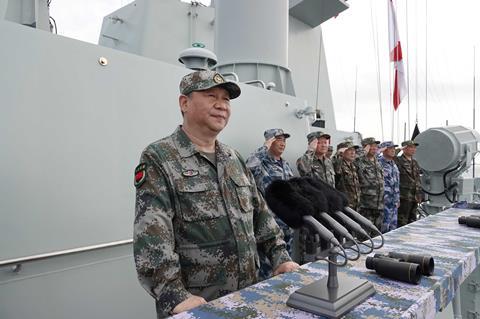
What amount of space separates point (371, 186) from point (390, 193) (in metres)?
0.55

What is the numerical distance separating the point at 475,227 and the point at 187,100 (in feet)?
6.35

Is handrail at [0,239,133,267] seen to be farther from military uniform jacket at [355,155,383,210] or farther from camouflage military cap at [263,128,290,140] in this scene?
military uniform jacket at [355,155,383,210]

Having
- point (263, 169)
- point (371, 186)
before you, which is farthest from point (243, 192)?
point (371, 186)

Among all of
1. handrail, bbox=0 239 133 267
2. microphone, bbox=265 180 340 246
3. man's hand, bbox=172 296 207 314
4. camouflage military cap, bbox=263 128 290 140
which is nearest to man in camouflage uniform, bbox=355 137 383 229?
camouflage military cap, bbox=263 128 290 140

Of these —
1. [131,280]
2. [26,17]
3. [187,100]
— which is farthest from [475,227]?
[26,17]

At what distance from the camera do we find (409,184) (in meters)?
5.91

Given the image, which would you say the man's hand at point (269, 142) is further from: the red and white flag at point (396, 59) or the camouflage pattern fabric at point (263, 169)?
the red and white flag at point (396, 59)

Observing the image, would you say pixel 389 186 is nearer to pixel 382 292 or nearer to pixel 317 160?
pixel 317 160

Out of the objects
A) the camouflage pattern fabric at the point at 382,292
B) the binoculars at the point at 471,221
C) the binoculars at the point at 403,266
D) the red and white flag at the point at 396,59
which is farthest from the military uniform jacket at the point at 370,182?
the red and white flag at the point at 396,59

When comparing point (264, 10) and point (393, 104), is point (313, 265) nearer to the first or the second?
point (264, 10)

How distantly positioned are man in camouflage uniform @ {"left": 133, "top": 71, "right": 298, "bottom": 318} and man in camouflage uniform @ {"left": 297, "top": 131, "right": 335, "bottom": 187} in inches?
100

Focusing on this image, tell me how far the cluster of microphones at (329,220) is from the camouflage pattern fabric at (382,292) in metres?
0.04

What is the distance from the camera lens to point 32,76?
1.89 m

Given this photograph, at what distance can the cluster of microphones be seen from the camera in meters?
1.02
